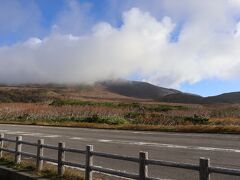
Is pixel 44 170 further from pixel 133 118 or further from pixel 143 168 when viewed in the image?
pixel 133 118

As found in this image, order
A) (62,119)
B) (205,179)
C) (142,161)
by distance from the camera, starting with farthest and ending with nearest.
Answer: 1. (62,119)
2. (142,161)
3. (205,179)

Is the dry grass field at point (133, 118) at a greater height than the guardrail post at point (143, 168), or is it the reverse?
the dry grass field at point (133, 118)

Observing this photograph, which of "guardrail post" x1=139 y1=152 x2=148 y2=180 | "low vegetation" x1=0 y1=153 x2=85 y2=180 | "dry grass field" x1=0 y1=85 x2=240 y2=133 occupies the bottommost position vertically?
"low vegetation" x1=0 y1=153 x2=85 y2=180

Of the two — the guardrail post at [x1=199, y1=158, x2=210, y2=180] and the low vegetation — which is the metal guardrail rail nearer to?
the guardrail post at [x1=199, y1=158, x2=210, y2=180]

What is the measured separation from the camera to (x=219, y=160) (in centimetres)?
1400

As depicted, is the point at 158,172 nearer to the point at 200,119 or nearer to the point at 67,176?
the point at 67,176

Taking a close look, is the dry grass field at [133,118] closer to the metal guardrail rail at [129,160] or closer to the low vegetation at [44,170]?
the low vegetation at [44,170]

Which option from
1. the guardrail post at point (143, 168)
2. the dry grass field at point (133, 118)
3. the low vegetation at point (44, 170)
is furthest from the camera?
the dry grass field at point (133, 118)

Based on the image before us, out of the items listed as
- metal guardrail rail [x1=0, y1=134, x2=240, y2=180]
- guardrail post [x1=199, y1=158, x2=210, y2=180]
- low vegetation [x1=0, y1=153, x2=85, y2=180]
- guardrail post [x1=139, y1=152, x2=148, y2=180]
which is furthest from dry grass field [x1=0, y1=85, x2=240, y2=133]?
guardrail post [x1=199, y1=158, x2=210, y2=180]

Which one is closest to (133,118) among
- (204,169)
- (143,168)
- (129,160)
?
(129,160)

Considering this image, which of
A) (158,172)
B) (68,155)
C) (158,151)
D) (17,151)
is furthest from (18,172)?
(158,151)

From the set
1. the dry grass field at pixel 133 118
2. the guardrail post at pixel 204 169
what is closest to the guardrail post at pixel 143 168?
the guardrail post at pixel 204 169

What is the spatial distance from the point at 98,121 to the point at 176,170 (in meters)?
33.4

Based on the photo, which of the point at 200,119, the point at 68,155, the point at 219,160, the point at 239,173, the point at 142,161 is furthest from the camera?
the point at 200,119
